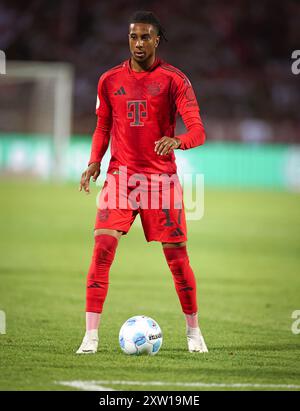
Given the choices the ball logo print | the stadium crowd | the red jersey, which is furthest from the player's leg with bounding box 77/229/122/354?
the stadium crowd

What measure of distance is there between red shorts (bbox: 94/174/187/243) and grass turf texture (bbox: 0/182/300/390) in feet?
2.90

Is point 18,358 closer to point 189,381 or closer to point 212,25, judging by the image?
point 189,381

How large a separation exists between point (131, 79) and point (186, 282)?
1542 mm

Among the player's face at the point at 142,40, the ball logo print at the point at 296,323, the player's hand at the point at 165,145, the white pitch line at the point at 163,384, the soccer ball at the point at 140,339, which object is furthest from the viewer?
the ball logo print at the point at 296,323

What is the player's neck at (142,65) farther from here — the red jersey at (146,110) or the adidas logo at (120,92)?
the adidas logo at (120,92)

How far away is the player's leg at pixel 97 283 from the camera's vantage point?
6539mm

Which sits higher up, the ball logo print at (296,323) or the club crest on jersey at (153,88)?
the club crest on jersey at (153,88)

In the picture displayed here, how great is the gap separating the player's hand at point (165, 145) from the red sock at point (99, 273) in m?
0.78

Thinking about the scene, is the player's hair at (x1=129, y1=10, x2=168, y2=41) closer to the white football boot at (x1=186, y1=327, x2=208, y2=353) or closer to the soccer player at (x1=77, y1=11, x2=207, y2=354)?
the soccer player at (x1=77, y1=11, x2=207, y2=354)

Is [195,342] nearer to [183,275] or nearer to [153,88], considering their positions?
[183,275]

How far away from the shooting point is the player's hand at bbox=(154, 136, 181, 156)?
20.5 feet

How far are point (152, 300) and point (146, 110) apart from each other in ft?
11.3

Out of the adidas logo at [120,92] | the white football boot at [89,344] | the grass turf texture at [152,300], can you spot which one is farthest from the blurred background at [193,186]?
the adidas logo at [120,92]

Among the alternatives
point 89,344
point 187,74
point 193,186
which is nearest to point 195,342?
point 89,344
